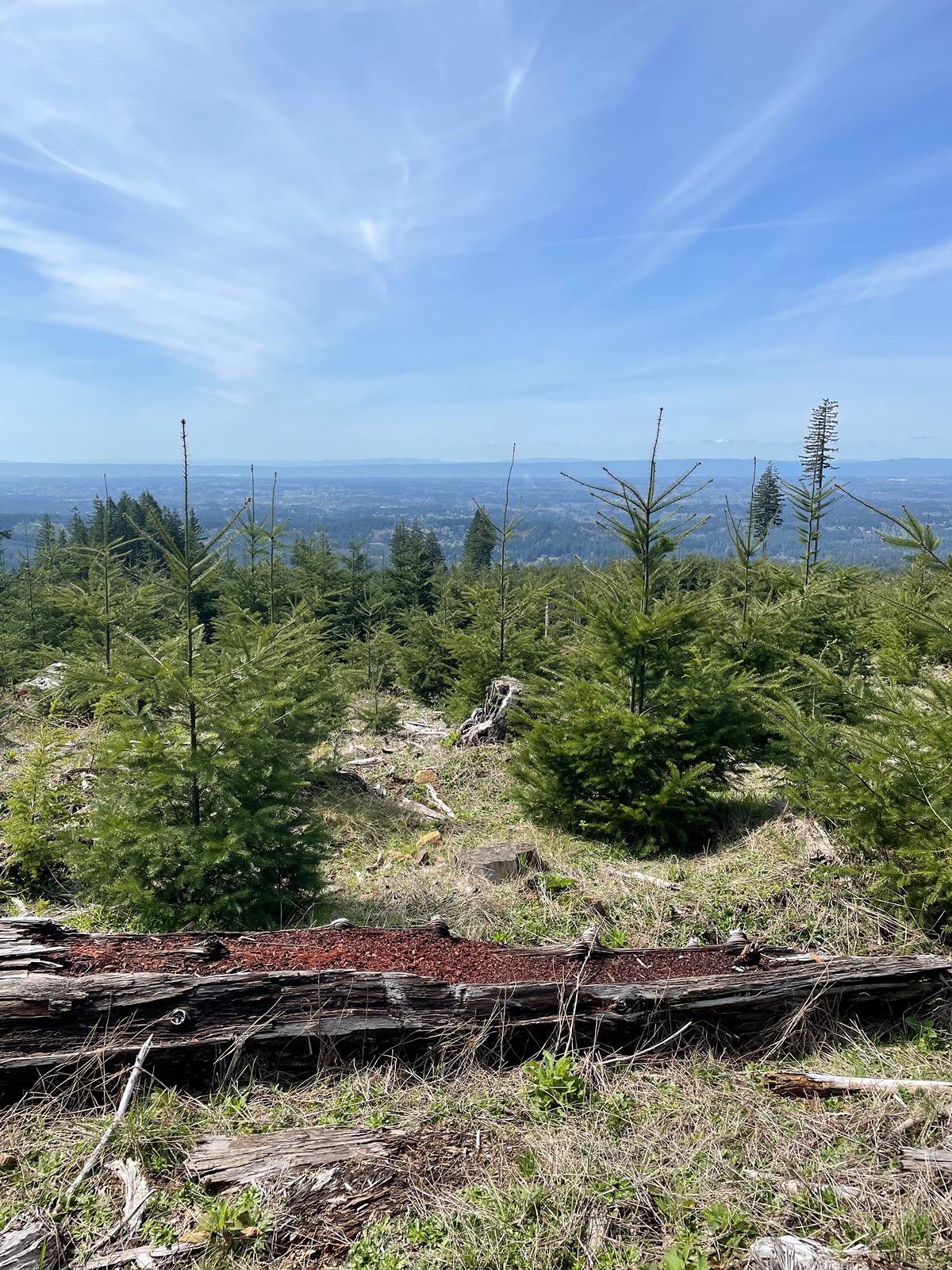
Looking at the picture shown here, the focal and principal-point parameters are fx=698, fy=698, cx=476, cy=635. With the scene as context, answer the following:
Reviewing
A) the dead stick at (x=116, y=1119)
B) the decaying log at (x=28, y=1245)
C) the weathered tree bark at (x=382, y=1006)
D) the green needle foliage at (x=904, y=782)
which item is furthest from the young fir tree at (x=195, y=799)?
the green needle foliage at (x=904, y=782)

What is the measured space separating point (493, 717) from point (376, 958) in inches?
312

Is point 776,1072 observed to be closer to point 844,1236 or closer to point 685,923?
point 844,1236

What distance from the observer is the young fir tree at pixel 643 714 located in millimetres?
7148

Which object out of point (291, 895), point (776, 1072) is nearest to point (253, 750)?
point (291, 895)

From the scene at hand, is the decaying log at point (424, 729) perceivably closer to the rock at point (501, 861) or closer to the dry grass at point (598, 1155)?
the rock at point (501, 861)

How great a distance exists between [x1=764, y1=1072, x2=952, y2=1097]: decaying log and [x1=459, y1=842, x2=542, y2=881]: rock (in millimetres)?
3239

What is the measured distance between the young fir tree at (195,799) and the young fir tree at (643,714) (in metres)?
3.07

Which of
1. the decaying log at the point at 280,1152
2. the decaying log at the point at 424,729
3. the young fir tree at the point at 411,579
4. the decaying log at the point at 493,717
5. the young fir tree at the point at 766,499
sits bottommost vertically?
the decaying log at the point at 424,729

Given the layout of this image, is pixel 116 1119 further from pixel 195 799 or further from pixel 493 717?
pixel 493 717

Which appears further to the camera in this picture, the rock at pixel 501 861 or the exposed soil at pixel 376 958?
the rock at pixel 501 861

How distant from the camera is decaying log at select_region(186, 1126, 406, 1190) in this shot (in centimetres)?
294

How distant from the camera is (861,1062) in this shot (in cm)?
384

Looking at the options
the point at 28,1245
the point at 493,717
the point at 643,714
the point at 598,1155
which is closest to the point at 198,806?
the point at 28,1245

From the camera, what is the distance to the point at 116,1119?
3.14 meters
